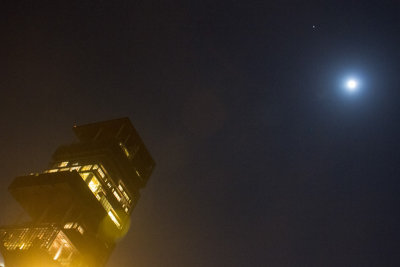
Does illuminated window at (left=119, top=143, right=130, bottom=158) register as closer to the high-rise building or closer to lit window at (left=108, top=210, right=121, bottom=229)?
the high-rise building

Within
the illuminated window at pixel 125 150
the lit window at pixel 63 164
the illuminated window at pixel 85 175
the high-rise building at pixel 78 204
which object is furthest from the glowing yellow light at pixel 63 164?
the illuminated window at pixel 125 150

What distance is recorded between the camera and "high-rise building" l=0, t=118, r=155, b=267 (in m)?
44.2

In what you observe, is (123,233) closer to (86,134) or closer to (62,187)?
(62,187)

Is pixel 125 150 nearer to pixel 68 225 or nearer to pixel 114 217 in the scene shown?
pixel 114 217

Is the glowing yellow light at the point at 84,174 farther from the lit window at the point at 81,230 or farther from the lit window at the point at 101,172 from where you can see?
the lit window at the point at 81,230

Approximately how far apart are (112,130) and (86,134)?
543 centimetres

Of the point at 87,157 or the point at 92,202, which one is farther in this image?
the point at 87,157

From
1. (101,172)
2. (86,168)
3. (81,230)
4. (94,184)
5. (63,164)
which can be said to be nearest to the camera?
(81,230)

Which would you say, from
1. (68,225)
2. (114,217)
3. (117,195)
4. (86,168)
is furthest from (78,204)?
(117,195)

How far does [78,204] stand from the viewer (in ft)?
159

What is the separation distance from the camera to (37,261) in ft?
137

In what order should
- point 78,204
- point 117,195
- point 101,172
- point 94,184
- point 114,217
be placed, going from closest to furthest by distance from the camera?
1. point 78,204
2. point 94,184
3. point 114,217
4. point 101,172
5. point 117,195

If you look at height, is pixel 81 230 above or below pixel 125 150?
below

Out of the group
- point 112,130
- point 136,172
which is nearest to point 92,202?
point 136,172
